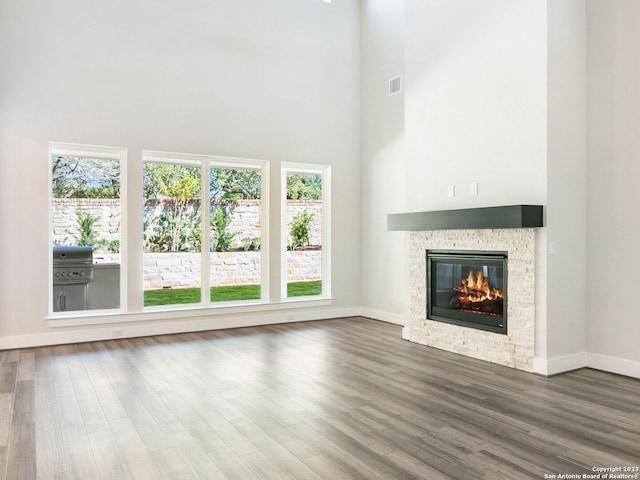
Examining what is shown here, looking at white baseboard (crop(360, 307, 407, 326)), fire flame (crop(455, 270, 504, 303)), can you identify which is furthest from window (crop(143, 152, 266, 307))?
fire flame (crop(455, 270, 504, 303))

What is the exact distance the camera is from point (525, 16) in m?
4.59

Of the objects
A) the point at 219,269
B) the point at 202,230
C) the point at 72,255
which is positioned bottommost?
the point at 219,269

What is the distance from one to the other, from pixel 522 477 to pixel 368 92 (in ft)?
20.8

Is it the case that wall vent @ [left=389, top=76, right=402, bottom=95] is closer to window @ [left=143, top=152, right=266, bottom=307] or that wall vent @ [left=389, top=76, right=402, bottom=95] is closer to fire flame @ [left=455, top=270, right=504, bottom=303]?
window @ [left=143, top=152, right=266, bottom=307]

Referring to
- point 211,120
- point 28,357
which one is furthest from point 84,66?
point 28,357

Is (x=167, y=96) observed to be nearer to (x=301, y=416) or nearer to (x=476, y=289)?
(x=476, y=289)

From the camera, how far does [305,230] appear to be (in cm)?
752

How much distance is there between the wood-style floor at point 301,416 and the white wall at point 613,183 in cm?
40

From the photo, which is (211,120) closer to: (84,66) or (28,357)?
(84,66)

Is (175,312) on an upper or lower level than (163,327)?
upper

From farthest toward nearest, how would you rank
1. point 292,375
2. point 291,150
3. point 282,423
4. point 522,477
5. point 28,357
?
point 291,150, point 28,357, point 292,375, point 282,423, point 522,477

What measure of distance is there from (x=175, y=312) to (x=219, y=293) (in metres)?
0.69

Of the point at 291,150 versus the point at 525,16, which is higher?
the point at 525,16

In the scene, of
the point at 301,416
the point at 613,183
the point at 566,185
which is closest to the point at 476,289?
the point at 566,185
